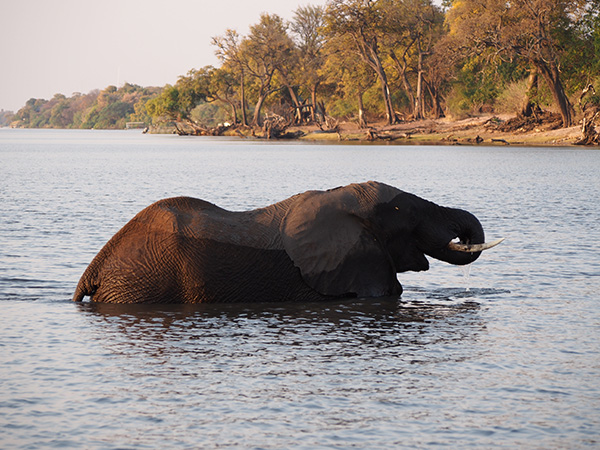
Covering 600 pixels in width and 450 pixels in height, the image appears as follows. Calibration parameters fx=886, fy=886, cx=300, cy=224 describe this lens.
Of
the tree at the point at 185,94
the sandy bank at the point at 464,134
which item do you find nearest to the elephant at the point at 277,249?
the sandy bank at the point at 464,134

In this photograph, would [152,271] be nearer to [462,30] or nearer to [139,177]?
[139,177]

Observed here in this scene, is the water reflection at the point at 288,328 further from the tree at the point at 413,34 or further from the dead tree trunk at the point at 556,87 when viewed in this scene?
the tree at the point at 413,34

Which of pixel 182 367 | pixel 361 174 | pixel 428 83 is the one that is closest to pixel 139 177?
pixel 361 174

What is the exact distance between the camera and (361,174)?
131 ft

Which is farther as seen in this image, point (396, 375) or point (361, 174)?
point (361, 174)

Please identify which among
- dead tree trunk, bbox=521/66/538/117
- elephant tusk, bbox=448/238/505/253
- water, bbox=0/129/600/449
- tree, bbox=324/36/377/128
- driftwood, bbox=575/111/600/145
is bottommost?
water, bbox=0/129/600/449

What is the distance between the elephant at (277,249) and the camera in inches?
402

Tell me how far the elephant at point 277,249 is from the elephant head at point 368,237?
1cm

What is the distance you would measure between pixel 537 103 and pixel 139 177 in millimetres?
41683

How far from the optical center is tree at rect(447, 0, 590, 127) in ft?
201

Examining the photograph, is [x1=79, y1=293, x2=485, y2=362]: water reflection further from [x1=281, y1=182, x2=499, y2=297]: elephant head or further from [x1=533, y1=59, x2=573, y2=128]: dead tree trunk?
[x1=533, y1=59, x2=573, y2=128]: dead tree trunk

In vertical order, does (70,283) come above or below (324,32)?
below

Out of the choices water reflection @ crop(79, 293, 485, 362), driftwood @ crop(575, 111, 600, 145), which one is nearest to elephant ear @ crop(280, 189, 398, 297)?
water reflection @ crop(79, 293, 485, 362)

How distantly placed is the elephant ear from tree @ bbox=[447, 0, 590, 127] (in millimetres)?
53500
